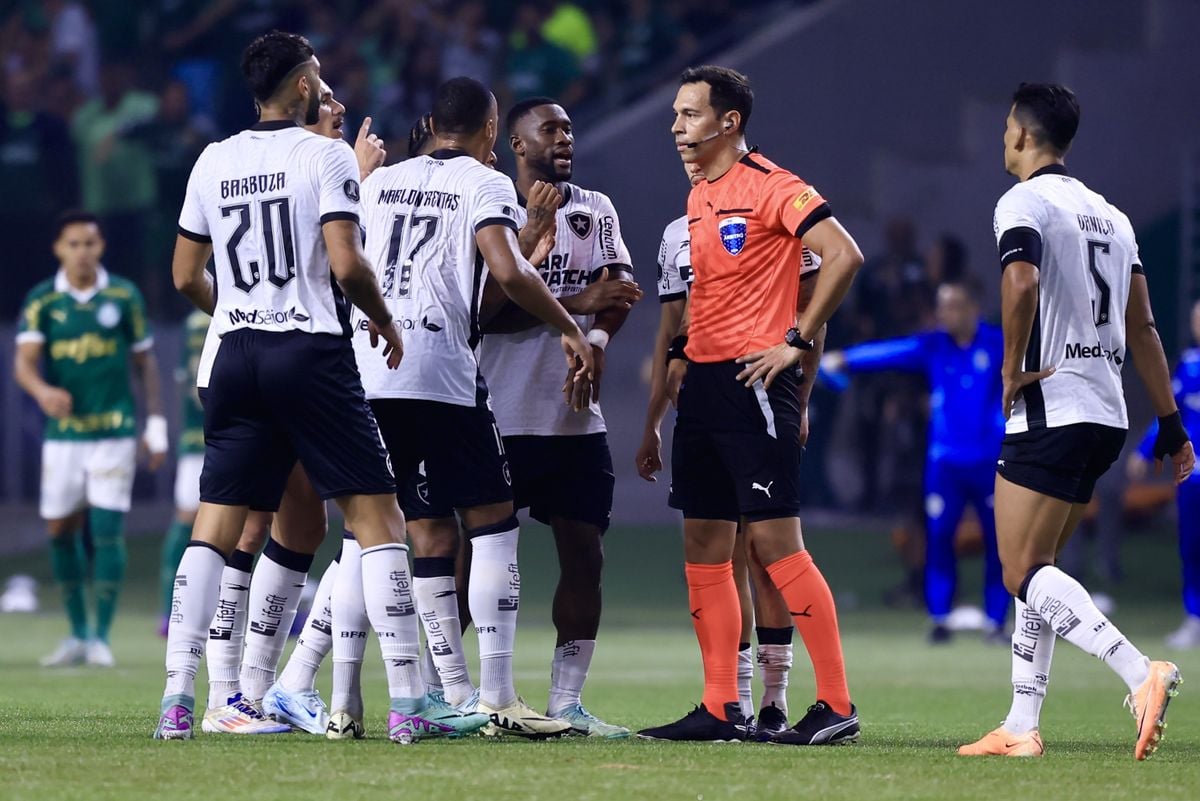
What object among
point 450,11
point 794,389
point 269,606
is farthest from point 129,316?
point 450,11

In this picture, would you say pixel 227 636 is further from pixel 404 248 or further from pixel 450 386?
pixel 404 248

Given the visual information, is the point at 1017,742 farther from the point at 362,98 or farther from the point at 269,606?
the point at 362,98

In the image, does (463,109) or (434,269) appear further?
(463,109)

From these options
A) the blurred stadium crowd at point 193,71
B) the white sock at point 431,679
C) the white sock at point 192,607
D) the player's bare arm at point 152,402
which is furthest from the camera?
the blurred stadium crowd at point 193,71

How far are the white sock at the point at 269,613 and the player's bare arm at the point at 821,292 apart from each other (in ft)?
5.84

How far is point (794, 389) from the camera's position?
266 inches

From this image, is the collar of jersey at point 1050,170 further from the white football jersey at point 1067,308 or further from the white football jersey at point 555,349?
the white football jersey at point 555,349

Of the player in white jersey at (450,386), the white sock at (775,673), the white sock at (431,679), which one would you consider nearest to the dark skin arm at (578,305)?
the player in white jersey at (450,386)

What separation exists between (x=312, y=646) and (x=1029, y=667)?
2.53 metres

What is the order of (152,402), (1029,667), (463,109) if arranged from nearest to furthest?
(1029,667) < (463,109) < (152,402)

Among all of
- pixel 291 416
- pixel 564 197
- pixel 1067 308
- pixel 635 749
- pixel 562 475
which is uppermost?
pixel 564 197

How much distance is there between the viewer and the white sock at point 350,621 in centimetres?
659

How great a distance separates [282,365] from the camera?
242 inches

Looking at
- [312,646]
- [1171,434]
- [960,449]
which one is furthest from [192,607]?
[960,449]
